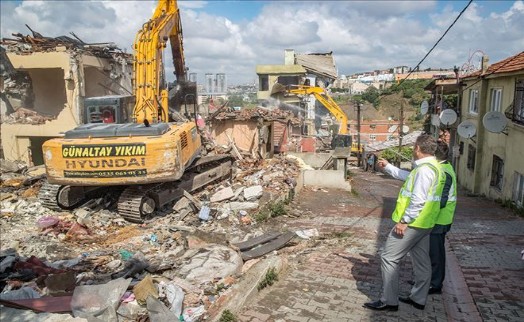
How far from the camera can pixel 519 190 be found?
11.8 m

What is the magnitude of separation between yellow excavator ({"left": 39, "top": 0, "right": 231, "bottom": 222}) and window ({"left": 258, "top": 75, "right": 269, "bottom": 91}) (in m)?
22.8

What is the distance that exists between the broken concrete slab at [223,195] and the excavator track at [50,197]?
11.5 feet

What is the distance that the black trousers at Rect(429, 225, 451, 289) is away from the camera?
4.24 meters

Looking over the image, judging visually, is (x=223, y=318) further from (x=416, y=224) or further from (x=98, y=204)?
(x=98, y=204)

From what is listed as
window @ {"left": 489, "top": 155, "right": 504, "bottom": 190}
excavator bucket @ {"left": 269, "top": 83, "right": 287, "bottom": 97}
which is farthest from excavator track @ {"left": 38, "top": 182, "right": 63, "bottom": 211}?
excavator bucket @ {"left": 269, "top": 83, "right": 287, "bottom": 97}

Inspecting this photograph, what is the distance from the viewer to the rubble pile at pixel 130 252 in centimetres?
363

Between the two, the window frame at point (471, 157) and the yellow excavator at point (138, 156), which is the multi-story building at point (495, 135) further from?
the yellow excavator at point (138, 156)

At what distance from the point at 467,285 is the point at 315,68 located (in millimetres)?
31390

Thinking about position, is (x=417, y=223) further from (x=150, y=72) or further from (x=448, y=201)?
(x=150, y=72)

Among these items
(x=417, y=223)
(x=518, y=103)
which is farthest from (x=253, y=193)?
(x=518, y=103)

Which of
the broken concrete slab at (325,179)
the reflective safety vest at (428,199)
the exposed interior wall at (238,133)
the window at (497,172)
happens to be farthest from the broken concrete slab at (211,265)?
the window at (497,172)

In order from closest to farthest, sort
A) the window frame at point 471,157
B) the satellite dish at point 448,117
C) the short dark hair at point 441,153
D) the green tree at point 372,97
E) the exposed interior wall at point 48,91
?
the short dark hair at point 441,153
the window frame at point 471,157
the satellite dish at point 448,117
the exposed interior wall at point 48,91
the green tree at point 372,97

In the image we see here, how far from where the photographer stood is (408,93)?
57.5 meters

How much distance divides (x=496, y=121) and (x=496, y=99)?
2.78 m
